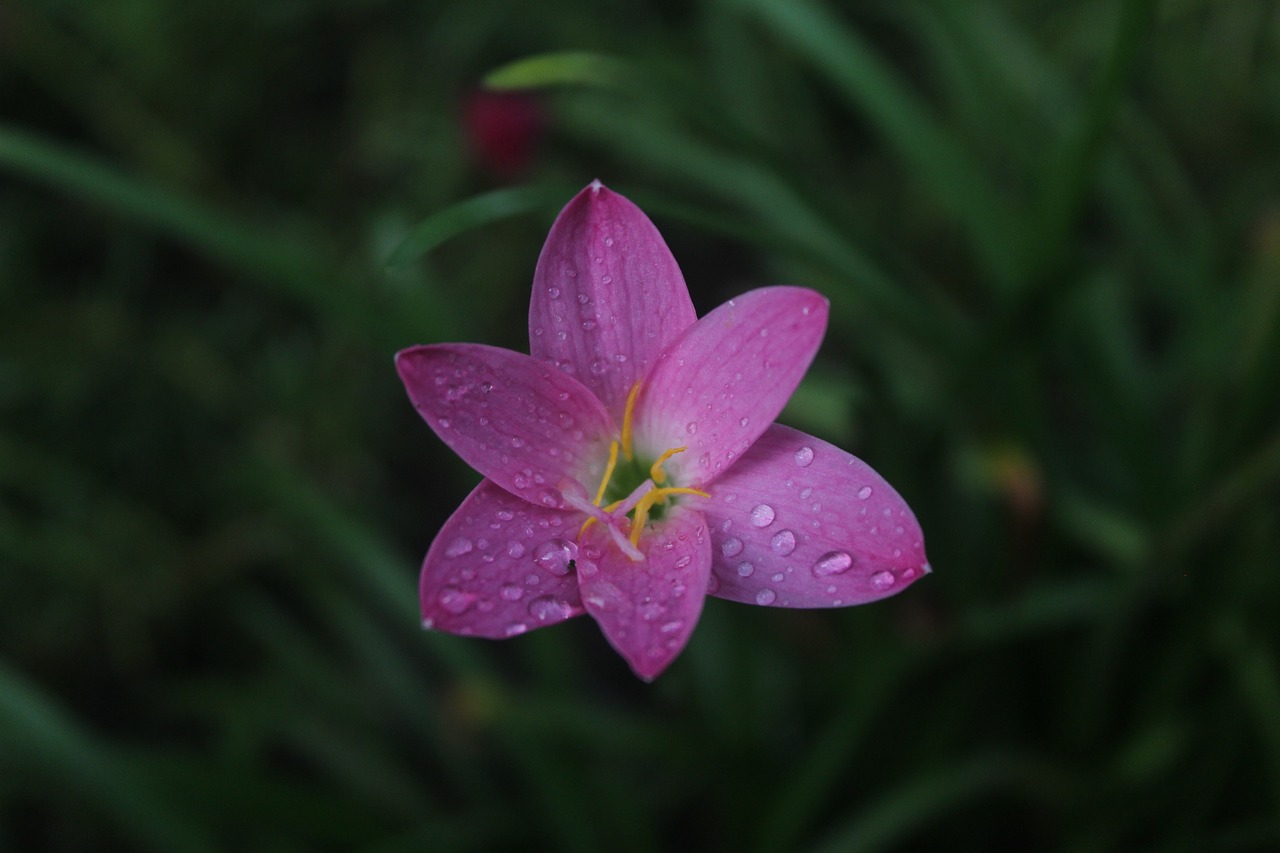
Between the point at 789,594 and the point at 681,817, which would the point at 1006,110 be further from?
the point at 681,817

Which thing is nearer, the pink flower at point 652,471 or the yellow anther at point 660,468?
the pink flower at point 652,471

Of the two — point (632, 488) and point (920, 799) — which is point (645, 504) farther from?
point (920, 799)

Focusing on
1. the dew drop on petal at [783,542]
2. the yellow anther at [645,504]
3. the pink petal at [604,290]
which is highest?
the pink petal at [604,290]

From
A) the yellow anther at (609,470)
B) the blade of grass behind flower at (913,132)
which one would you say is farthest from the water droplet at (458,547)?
the blade of grass behind flower at (913,132)

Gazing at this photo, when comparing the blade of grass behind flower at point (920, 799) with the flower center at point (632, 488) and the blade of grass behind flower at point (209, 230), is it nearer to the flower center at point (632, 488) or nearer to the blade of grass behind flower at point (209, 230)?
the flower center at point (632, 488)

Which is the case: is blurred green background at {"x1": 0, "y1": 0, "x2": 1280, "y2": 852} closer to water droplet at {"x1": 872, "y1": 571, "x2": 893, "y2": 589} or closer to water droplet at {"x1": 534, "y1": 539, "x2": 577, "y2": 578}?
water droplet at {"x1": 534, "y1": 539, "x2": 577, "y2": 578}

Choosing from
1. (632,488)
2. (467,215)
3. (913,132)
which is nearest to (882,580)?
(632,488)

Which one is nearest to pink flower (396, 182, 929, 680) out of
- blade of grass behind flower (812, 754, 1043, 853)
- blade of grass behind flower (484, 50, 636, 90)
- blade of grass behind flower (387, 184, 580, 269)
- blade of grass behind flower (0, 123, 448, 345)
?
blade of grass behind flower (387, 184, 580, 269)

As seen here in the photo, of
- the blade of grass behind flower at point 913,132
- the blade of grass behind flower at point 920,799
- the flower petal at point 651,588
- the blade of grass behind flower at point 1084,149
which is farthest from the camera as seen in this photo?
the blade of grass behind flower at point 913,132

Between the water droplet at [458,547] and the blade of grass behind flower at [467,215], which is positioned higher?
the blade of grass behind flower at [467,215]
